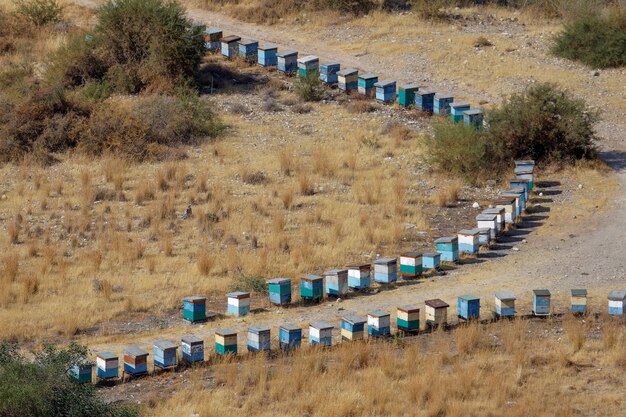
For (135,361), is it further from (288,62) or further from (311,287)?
(288,62)

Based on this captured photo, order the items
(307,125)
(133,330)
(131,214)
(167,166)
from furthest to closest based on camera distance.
Result: 1. (307,125)
2. (167,166)
3. (131,214)
4. (133,330)

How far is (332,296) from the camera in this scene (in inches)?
687

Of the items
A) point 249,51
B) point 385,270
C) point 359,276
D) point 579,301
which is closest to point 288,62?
point 249,51

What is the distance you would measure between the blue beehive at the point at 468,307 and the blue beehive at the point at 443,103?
11.4 m

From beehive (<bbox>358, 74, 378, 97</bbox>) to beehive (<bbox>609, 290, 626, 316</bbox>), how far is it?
1348cm

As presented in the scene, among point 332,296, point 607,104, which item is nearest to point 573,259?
point 332,296

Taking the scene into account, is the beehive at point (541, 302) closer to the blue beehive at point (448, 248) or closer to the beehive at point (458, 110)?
the blue beehive at point (448, 248)

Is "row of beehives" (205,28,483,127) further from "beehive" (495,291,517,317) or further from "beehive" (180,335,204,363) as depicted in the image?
"beehive" (180,335,204,363)

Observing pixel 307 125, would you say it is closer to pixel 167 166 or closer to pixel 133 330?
pixel 167 166

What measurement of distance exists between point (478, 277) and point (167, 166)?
8.76m

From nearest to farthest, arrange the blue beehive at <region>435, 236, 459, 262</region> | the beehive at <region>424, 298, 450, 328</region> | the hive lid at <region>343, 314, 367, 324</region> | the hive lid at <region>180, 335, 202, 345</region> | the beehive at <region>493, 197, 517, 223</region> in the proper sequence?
the hive lid at <region>180, 335, 202, 345</region> → the hive lid at <region>343, 314, 367, 324</region> → the beehive at <region>424, 298, 450, 328</region> → the blue beehive at <region>435, 236, 459, 262</region> → the beehive at <region>493, 197, 517, 223</region>

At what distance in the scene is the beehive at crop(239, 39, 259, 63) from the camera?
104 ft

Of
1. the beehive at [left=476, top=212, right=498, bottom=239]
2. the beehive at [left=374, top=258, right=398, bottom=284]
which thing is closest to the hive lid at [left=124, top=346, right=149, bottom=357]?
the beehive at [left=374, top=258, right=398, bottom=284]

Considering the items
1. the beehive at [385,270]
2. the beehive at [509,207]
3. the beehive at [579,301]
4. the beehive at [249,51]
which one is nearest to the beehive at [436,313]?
the beehive at [385,270]
